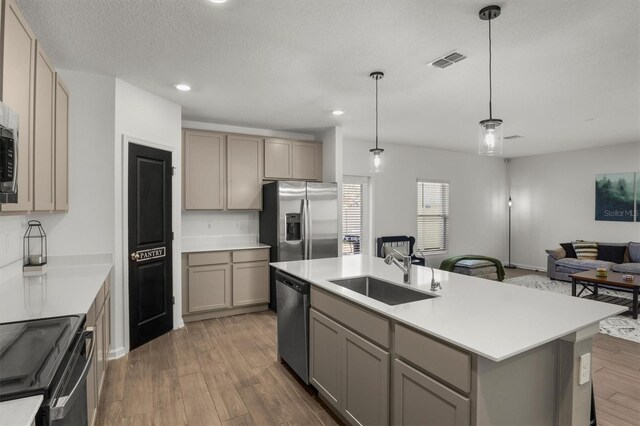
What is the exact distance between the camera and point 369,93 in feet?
11.9

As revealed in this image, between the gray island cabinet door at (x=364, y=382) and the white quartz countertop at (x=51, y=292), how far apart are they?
145 cm

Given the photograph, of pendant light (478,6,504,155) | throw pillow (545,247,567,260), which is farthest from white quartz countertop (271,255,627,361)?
throw pillow (545,247,567,260)

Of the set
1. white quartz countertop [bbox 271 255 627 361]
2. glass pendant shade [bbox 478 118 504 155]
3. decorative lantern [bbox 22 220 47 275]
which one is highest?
glass pendant shade [bbox 478 118 504 155]

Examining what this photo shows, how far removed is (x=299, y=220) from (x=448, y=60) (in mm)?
2616

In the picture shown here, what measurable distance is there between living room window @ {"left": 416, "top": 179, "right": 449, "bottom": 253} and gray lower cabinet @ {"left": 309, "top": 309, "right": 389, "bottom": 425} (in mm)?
4985

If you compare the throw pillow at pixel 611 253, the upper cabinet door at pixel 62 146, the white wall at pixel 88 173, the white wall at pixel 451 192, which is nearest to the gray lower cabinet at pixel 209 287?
the white wall at pixel 88 173

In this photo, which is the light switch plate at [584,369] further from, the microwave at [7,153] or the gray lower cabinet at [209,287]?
the gray lower cabinet at [209,287]

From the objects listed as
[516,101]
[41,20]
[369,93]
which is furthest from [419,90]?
[41,20]

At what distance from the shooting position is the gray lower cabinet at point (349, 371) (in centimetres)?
182

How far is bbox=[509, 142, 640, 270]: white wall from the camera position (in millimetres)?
6461

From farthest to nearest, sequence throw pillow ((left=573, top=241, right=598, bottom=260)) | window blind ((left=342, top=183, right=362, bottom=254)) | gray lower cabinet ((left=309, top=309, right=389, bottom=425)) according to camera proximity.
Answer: throw pillow ((left=573, top=241, right=598, bottom=260)) → window blind ((left=342, top=183, right=362, bottom=254)) → gray lower cabinet ((left=309, top=309, right=389, bottom=425))

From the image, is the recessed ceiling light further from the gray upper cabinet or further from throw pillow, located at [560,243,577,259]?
throw pillow, located at [560,243,577,259]

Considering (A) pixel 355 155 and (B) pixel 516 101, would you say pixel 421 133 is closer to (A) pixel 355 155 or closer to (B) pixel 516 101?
(A) pixel 355 155

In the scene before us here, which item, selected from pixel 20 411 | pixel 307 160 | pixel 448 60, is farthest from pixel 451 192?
pixel 20 411
